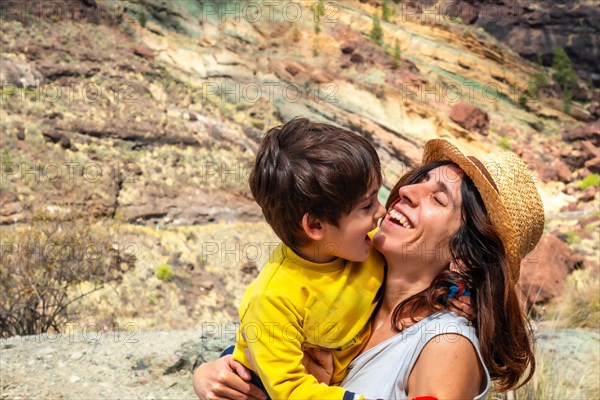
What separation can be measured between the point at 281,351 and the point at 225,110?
78.2 feet

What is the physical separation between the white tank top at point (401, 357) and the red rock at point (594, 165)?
92.0 ft

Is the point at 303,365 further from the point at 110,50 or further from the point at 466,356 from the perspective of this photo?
the point at 110,50

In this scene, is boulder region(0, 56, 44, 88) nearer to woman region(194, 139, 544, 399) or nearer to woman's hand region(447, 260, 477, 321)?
woman region(194, 139, 544, 399)

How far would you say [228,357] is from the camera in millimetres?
2475

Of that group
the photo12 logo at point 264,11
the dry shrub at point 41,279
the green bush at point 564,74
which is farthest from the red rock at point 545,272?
the green bush at point 564,74

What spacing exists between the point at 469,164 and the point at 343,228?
0.47 metres

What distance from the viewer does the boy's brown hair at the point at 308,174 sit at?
2121 mm

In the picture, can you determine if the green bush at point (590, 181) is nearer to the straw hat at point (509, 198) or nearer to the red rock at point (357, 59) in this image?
the red rock at point (357, 59)

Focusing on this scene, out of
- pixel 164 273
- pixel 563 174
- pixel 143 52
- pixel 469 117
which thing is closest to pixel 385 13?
pixel 469 117

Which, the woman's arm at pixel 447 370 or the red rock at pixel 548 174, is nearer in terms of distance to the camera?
the woman's arm at pixel 447 370

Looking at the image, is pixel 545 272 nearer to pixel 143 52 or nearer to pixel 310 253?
pixel 310 253

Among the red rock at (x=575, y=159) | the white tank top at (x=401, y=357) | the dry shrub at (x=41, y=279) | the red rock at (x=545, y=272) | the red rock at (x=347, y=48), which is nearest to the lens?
the white tank top at (x=401, y=357)

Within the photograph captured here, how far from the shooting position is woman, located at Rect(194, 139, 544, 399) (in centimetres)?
208

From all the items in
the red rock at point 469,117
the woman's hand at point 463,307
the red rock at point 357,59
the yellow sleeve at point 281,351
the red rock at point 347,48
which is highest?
the woman's hand at point 463,307
